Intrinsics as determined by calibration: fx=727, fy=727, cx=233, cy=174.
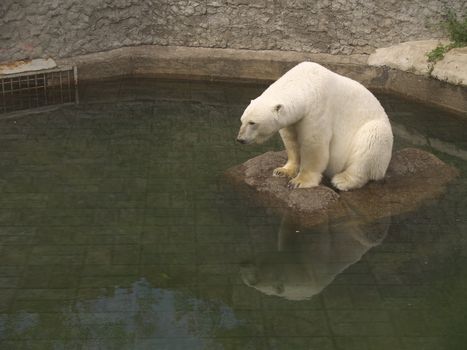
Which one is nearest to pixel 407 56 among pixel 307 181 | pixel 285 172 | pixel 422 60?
pixel 422 60

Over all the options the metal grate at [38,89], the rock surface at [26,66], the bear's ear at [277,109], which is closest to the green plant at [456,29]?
the bear's ear at [277,109]

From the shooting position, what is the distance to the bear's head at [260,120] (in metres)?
6.45

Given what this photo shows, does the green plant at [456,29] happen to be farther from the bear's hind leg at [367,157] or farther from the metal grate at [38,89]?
the metal grate at [38,89]

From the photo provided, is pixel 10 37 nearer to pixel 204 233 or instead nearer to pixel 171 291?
pixel 204 233

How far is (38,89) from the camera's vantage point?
9820mm

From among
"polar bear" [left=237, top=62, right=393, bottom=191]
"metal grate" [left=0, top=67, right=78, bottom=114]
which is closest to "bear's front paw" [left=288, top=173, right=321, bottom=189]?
"polar bear" [left=237, top=62, right=393, bottom=191]

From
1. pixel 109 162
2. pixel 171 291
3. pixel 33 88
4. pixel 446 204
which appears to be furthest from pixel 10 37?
pixel 446 204

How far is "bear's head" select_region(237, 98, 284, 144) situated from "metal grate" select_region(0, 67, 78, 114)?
3.78 m

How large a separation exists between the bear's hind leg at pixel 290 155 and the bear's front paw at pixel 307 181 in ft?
0.59

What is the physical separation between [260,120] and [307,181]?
1007 millimetres

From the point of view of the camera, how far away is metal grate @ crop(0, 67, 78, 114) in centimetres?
941

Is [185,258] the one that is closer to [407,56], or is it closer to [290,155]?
[290,155]

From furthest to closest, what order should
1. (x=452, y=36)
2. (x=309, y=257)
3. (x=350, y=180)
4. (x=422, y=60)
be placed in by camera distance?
(x=452, y=36)
(x=422, y=60)
(x=350, y=180)
(x=309, y=257)

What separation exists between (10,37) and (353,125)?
5.05m
